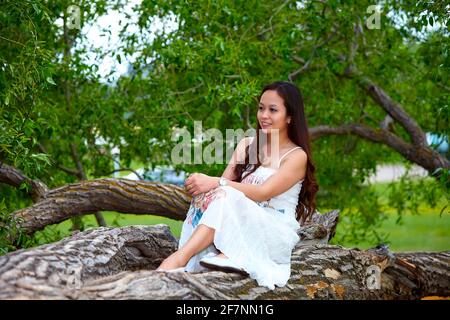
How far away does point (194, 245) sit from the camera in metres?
3.83

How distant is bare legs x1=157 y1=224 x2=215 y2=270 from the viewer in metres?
3.78

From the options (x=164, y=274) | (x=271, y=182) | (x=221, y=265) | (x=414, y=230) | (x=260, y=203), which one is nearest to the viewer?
(x=164, y=274)

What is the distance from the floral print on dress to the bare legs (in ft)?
0.47

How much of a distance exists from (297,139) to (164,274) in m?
1.38

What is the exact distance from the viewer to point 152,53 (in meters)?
6.45

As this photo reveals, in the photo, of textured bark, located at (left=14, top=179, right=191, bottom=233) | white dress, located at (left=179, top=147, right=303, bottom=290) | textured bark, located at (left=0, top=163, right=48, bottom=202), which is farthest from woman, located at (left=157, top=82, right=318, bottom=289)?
textured bark, located at (left=0, top=163, right=48, bottom=202)

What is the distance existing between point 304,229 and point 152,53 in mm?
2458

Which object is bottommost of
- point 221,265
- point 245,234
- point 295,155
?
point 221,265

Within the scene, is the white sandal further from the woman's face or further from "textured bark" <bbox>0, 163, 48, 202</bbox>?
"textured bark" <bbox>0, 163, 48, 202</bbox>

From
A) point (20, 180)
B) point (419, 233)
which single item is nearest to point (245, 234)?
point (20, 180)

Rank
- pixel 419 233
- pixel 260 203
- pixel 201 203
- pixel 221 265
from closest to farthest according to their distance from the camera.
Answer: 1. pixel 221 265
2. pixel 201 203
3. pixel 260 203
4. pixel 419 233

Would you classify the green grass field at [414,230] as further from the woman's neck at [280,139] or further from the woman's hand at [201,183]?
the woman's hand at [201,183]

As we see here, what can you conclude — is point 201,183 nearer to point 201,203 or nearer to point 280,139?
point 201,203
